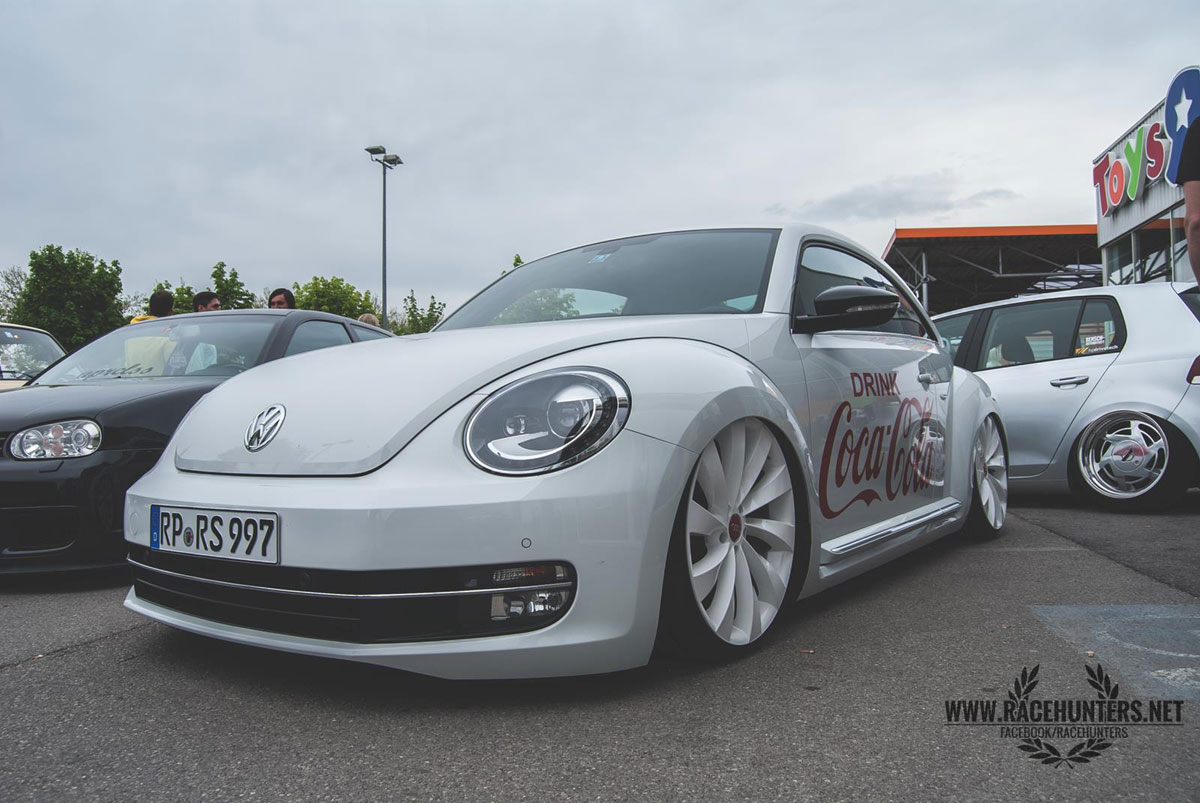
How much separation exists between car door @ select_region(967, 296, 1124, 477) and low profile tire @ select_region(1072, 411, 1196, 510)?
0.57 feet

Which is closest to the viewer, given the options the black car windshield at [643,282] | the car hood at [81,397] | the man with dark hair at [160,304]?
the black car windshield at [643,282]

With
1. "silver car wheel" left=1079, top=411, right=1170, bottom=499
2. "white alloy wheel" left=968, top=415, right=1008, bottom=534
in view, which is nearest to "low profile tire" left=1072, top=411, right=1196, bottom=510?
"silver car wheel" left=1079, top=411, right=1170, bottom=499

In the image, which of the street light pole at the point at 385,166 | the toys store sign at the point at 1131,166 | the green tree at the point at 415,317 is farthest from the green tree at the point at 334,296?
the toys store sign at the point at 1131,166

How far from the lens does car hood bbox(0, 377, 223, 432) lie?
358 cm

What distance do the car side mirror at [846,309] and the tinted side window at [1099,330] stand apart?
3.33 meters

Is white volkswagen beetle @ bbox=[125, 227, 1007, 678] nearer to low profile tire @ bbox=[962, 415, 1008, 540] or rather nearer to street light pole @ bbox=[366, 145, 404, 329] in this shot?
low profile tire @ bbox=[962, 415, 1008, 540]

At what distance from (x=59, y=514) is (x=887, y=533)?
3.10 m

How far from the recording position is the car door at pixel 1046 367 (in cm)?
550

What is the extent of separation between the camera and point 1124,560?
378cm

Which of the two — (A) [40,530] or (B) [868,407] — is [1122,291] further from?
(A) [40,530]

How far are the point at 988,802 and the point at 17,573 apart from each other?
346cm

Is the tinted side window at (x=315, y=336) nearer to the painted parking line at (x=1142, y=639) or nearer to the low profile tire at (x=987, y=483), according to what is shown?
the low profile tire at (x=987, y=483)

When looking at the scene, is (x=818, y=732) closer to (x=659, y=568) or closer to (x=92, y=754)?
(x=659, y=568)

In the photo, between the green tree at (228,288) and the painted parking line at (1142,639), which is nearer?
the painted parking line at (1142,639)
